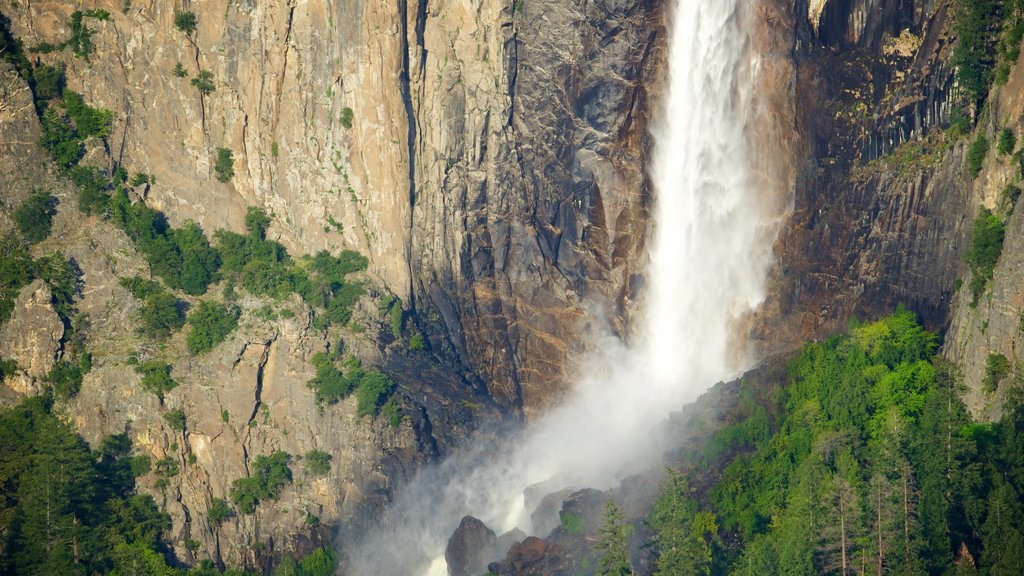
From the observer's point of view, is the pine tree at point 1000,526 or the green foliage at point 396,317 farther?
the green foliage at point 396,317

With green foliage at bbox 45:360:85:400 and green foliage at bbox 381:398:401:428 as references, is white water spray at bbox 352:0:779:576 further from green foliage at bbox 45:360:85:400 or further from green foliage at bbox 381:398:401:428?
green foliage at bbox 45:360:85:400

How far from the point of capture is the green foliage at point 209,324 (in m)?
129

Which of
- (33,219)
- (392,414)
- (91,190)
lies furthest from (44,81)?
(392,414)

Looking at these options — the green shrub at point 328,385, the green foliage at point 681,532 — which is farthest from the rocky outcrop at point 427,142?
the green foliage at point 681,532

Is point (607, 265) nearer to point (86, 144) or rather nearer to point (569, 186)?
point (569, 186)

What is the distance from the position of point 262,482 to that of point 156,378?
29.8ft

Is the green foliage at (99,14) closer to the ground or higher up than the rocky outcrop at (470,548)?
higher up

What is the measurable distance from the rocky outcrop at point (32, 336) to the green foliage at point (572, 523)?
33.2 metres

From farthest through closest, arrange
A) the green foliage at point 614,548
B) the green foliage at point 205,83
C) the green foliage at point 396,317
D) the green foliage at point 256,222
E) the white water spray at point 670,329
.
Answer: the green foliage at point 256,222 < the green foliage at point 205,83 < the green foliage at point 396,317 < the white water spray at point 670,329 < the green foliage at point 614,548

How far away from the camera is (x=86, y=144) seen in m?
133

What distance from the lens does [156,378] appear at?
12681 centimetres

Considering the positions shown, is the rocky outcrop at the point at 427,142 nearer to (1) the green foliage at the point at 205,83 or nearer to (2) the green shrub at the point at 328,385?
(1) the green foliage at the point at 205,83

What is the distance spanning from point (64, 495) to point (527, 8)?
4046cm

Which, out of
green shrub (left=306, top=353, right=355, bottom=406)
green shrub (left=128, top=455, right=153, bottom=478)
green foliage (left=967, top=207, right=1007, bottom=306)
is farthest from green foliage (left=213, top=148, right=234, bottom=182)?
green foliage (left=967, top=207, right=1007, bottom=306)
